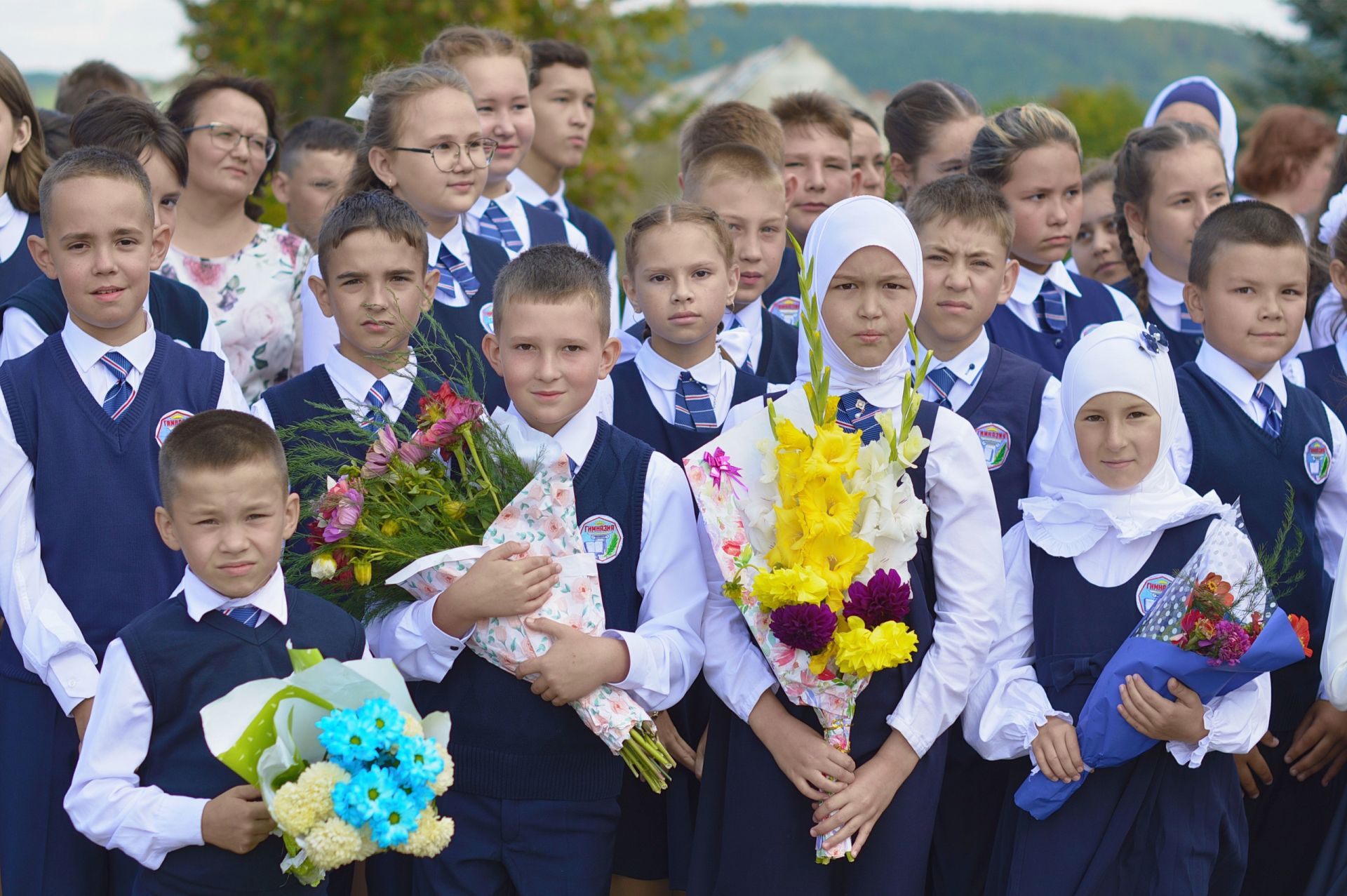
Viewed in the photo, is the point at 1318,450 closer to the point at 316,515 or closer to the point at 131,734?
the point at 316,515

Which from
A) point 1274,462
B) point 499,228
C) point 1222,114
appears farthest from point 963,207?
point 1222,114

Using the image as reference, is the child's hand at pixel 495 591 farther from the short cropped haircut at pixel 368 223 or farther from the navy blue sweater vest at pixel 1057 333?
the navy blue sweater vest at pixel 1057 333

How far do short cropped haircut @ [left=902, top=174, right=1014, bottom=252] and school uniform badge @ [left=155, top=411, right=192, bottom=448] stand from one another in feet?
7.72

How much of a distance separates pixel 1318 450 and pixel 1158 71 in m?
51.4

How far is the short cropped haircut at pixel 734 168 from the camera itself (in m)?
4.98

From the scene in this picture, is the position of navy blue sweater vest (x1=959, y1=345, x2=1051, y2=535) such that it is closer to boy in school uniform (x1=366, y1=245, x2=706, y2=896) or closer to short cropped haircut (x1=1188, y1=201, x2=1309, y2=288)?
short cropped haircut (x1=1188, y1=201, x2=1309, y2=288)

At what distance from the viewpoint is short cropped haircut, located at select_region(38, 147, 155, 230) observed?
12.7ft

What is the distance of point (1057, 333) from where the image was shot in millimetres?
5117

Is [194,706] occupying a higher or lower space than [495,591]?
lower

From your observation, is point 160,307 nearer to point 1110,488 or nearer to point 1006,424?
point 1006,424

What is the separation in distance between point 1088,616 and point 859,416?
0.82 m

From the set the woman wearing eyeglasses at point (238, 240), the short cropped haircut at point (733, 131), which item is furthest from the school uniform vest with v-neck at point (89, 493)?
the short cropped haircut at point (733, 131)

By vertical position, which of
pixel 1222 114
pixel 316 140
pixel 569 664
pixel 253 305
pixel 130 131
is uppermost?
pixel 1222 114

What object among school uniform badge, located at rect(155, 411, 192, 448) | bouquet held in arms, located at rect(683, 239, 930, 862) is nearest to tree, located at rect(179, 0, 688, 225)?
school uniform badge, located at rect(155, 411, 192, 448)
